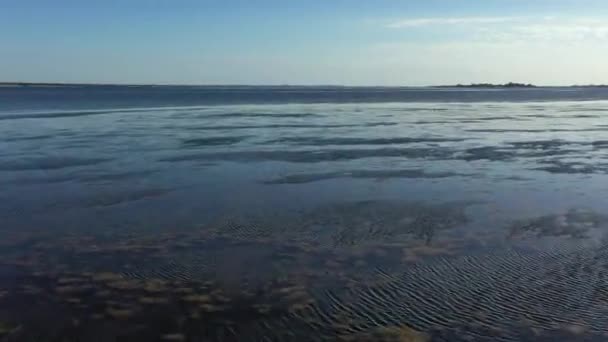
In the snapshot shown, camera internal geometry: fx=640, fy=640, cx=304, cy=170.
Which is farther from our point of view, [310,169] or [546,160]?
[546,160]

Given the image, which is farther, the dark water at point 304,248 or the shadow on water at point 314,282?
the dark water at point 304,248

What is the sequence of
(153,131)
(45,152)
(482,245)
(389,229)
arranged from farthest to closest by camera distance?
1. (153,131)
2. (45,152)
3. (389,229)
4. (482,245)

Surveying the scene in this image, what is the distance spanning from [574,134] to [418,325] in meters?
28.1

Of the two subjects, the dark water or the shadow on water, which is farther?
the dark water

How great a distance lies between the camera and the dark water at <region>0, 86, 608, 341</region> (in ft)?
26.1

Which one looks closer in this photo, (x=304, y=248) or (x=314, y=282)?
(x=314, y=282)

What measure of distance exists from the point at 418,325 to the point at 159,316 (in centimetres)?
327

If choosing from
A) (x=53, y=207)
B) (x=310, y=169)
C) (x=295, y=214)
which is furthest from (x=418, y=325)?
(x=310, y=169)

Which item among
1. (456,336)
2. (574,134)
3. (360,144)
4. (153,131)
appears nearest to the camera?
(456,336)

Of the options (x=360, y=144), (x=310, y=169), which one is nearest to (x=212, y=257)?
(x=310, y=169)

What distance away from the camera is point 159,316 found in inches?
322

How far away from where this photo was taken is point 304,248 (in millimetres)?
11305

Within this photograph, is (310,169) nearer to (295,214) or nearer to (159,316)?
(295,214)

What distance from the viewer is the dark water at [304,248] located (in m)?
7.96
